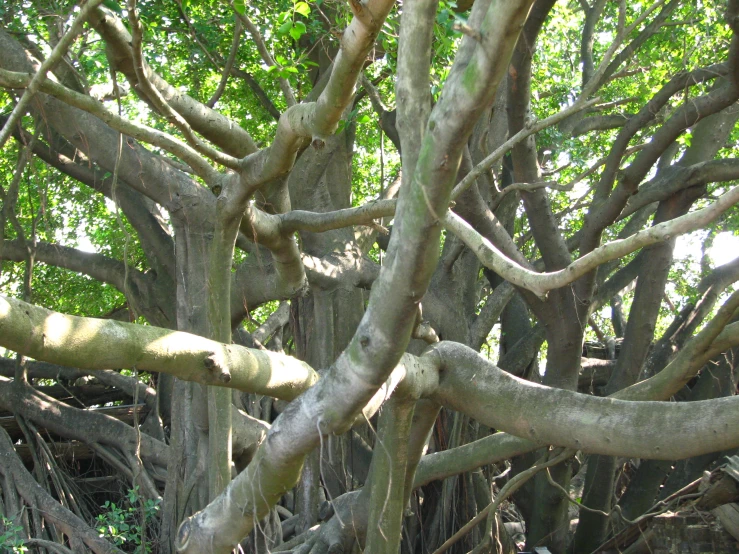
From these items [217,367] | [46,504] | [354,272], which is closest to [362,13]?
[217,367]

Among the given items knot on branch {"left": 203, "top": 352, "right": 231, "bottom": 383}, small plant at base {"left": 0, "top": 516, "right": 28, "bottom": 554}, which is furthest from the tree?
small plant at base {"left": 0, "top": 516, "right": 28, "bottom": 554}

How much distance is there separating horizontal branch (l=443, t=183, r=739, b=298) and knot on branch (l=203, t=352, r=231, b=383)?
89 cm

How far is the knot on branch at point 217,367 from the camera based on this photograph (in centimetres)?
257

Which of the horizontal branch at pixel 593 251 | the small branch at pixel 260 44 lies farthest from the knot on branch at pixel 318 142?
the small branch at pixel 260 44

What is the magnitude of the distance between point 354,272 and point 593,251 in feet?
10.6

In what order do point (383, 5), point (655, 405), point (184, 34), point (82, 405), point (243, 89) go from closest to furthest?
1. point (383, 5)
2. point (655, 405)
3. point (184, 34)
4. point (243, 89)
5. point (82, 405)

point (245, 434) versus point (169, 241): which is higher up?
point (169, 241)

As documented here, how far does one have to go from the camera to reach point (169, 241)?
575cm

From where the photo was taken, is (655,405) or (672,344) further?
(672,344)

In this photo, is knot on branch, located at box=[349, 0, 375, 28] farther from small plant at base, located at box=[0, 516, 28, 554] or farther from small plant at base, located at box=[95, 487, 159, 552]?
small plant at base, located at box=[0, 516, 28, 554]

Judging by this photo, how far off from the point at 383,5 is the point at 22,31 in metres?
3.69

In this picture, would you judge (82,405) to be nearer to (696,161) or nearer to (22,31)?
(22,31)

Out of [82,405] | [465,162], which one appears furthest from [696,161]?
[82,405]

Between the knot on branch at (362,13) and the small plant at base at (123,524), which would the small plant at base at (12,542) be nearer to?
the small plant at base at (123,524)
